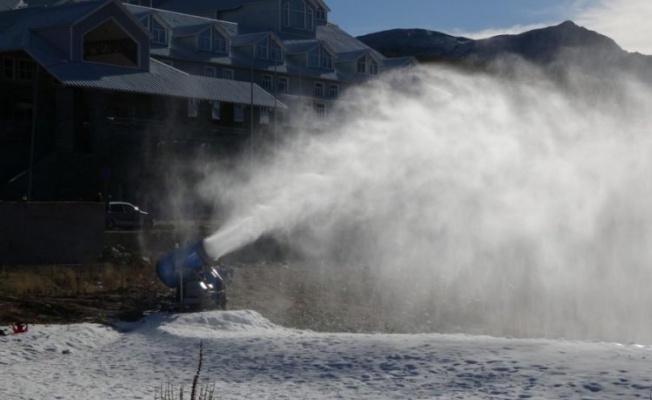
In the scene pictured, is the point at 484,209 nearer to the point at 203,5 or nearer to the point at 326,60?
the point at 326,60

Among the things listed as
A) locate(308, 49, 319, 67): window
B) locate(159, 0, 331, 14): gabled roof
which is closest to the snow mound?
locate(308, 49, 319, 67): window

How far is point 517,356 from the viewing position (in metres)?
19.8

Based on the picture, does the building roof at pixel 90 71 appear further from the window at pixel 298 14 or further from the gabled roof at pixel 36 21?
the window at pixel 298 14

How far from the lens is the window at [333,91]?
87875mm

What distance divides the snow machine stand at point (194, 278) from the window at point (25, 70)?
133ft

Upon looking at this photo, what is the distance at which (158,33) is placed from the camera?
76.5 metres

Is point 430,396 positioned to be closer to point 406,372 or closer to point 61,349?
point 406,372

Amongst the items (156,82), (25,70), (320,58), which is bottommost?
(156,82)

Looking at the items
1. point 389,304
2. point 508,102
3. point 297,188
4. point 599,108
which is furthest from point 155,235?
point 599,108

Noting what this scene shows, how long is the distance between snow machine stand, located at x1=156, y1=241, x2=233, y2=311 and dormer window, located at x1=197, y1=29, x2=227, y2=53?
171ft

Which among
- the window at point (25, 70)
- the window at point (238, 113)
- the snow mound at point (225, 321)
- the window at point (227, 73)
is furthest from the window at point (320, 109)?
the snow mound at point (225, 321)

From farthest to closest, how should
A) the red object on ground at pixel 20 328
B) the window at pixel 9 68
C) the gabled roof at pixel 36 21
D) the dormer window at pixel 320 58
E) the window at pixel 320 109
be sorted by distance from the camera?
1. the dormer window at pixel 320 58
2. the window at pixel 320 109
3. the window at pixel 9 68
4. the gabled roof at pixel 36 21
5. the red object on ground at pixel 20 328

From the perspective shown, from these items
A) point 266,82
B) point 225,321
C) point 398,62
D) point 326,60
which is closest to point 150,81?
point 266,82

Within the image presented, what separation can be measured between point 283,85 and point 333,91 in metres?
5.44
